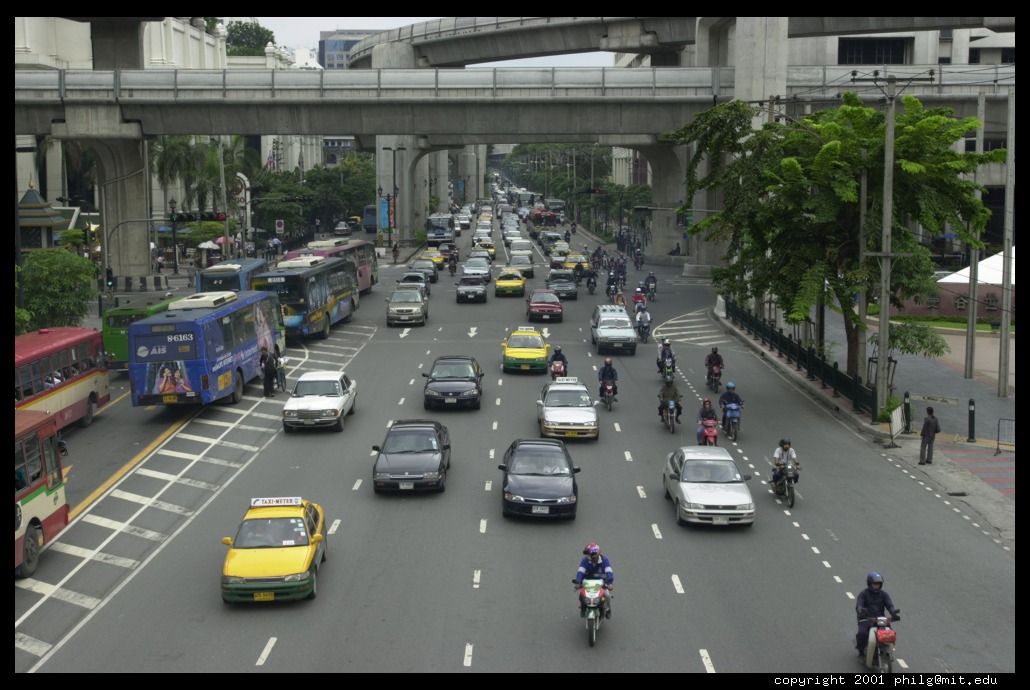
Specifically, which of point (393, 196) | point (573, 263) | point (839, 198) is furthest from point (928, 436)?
point (393, 196)

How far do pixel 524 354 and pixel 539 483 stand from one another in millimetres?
18605

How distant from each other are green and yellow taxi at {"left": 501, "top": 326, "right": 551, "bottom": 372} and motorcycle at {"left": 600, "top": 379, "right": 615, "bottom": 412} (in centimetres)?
639

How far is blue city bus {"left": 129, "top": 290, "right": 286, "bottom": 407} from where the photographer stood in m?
34.2

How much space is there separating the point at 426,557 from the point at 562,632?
4.56 meters

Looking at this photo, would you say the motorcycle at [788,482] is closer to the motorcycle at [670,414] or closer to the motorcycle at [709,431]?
the motorcycle at [709,431]

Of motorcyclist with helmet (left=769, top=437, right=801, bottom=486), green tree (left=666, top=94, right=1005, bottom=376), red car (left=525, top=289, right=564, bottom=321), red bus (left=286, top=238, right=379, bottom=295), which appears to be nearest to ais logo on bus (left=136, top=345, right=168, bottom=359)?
green tree (left=666, top=94, right=1005, bottom=376)

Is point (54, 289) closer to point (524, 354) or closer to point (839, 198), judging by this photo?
point (524, 354)

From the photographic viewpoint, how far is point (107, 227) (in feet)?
215

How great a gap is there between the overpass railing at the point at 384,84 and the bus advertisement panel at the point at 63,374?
87.2 feet

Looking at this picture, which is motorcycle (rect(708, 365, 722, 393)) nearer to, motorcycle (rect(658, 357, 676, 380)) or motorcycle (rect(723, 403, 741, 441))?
motorcycle (rect(658, 357, 676, 380))

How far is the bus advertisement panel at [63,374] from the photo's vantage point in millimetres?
31047

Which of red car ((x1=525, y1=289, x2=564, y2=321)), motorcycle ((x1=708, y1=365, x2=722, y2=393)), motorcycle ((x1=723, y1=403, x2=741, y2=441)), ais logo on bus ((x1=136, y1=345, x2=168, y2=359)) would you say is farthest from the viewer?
red car ((x1=525, y1=289, x2=564, y2=321))

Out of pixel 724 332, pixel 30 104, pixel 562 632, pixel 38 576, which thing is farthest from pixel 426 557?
pixel 30 104

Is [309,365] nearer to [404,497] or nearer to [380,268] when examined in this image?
[404,497]
